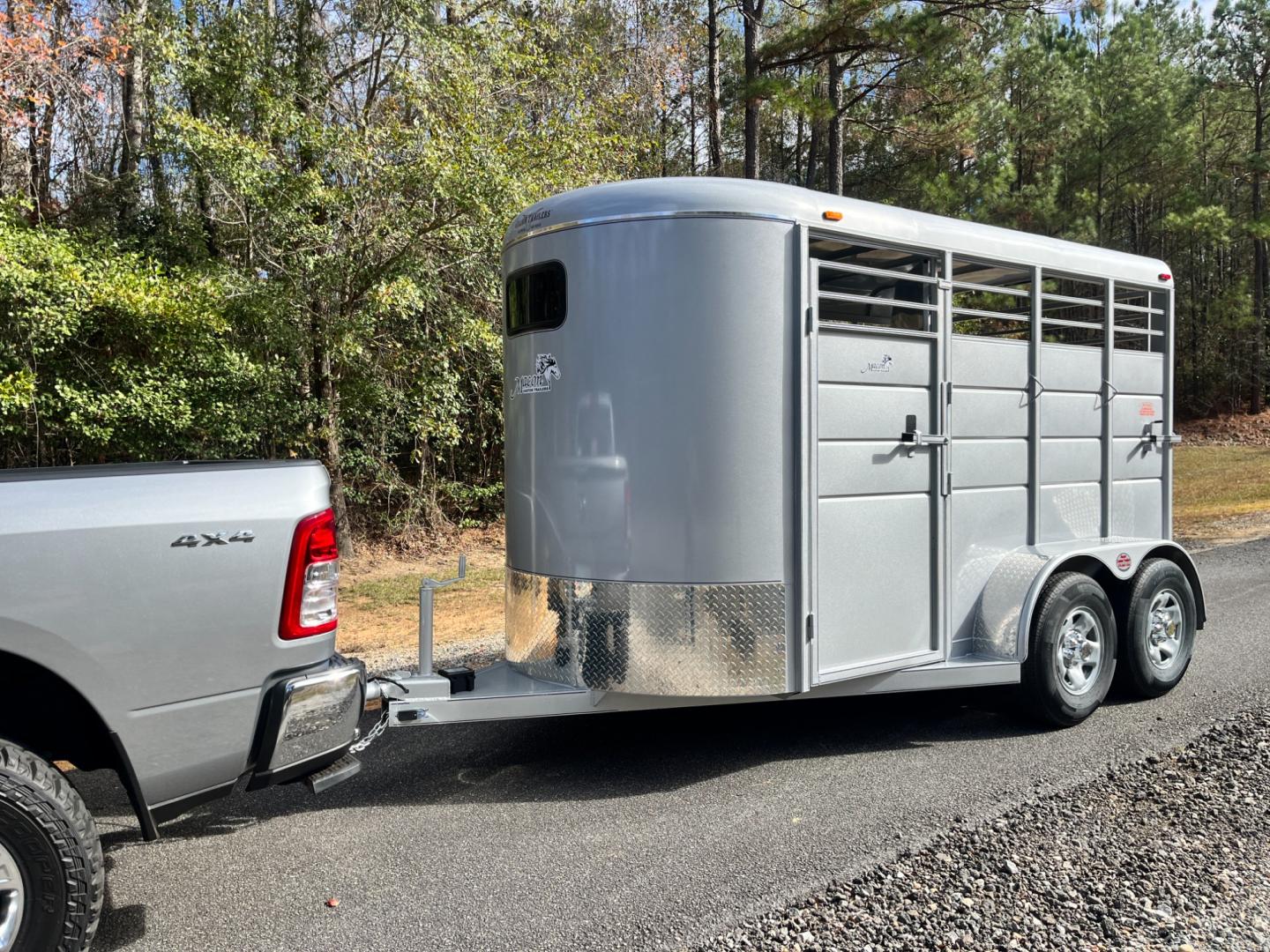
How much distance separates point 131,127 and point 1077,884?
47.5 feet

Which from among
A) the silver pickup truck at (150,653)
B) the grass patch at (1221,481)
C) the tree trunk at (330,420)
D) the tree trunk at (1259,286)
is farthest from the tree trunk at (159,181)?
the tree trunk at (1259,286)

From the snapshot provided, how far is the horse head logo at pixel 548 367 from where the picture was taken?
464 cm

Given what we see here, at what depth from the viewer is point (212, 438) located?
1137 cm

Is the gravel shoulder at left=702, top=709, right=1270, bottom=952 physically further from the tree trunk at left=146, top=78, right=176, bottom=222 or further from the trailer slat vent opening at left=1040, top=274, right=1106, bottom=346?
the tree trunk at left=146, top=78, right=176, bottom=222

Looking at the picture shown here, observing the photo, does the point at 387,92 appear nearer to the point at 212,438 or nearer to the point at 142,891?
the point at 212,438

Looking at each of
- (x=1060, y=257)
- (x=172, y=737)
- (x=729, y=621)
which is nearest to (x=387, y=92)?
(x=1060, y=257)

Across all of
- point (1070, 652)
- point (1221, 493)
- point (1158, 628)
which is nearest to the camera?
point (1070, 652)

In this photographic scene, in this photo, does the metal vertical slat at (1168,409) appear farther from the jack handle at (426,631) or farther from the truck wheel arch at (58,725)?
the truck wheel arch at (58,725)

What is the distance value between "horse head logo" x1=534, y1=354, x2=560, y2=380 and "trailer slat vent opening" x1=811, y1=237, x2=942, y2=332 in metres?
1.35

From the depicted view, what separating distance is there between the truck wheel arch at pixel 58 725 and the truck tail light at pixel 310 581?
1.90ft

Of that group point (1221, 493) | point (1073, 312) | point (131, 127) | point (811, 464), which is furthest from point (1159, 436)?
point (1221, 493)

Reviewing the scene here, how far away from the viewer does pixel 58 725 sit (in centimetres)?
322

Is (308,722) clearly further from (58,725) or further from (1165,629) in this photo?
(1165,629)

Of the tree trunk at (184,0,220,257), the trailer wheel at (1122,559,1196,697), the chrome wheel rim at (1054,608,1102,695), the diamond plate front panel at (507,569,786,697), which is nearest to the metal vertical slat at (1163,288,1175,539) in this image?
the trailer wheel at (1122,559,1196,697)
